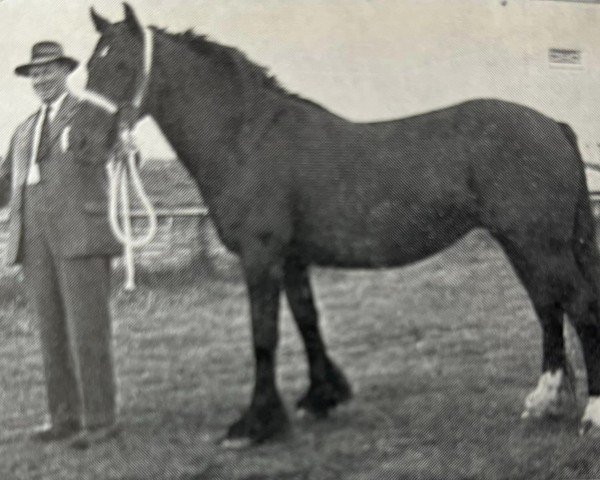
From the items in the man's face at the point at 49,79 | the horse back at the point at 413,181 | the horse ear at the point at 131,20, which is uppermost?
the horse ear at the point at 131,20

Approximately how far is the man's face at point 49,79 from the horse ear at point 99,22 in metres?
0.16

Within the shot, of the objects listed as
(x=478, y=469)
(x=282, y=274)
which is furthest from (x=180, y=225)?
(x=478, y=469)

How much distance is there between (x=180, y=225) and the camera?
236cm

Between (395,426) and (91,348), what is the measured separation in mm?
962

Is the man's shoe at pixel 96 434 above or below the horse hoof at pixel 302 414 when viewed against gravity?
above

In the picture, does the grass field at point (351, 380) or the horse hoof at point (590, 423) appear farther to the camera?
the horse hoof at point (590, 423)

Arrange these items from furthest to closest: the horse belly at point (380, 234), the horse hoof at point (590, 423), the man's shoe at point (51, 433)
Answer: the horse hoof at point (590, 423) → the horse belly at point (380, 234) → the man's shoe at point (51, 433)

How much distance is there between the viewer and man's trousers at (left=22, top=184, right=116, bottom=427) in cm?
226

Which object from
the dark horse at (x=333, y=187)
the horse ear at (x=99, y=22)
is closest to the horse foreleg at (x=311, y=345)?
the dark horse at (x=333, y=187)

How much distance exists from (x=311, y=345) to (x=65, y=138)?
97 centimetres

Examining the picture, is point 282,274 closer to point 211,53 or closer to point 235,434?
point 235,434

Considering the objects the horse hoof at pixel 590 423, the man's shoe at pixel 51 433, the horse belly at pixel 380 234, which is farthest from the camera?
the horse hoof at pixel 590 423

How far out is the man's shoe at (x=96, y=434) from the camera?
2.24 metres

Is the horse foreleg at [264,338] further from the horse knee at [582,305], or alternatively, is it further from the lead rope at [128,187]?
the horse knee at [582,305]
